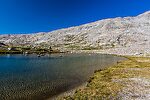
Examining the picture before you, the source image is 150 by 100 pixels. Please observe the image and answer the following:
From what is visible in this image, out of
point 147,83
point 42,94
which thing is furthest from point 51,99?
point 147,83

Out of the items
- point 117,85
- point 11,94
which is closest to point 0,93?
point 11,94

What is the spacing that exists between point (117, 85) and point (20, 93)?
1832cm

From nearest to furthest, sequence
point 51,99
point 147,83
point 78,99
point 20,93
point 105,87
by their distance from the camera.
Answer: point 78,99
point 51,99
point 20,93
point 105,87
point 147,83

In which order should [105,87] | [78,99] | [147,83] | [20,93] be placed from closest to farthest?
[78,99] → [20,93] → [105,87] → [147,83]

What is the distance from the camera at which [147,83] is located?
45.4m

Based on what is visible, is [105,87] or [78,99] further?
[105,87]

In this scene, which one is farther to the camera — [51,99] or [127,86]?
[127,86]

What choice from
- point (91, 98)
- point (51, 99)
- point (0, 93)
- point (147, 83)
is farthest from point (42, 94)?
point (147, 83)

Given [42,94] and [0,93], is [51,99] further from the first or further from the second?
[0,93]

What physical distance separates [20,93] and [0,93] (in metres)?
3.30

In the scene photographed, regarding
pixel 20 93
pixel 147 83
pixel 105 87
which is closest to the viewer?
pixel 20 93

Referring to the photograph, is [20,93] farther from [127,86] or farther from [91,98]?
[127,86]

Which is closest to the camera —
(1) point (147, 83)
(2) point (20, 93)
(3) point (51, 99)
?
(3) point (51, 99)

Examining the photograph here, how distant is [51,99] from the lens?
35.9 metres
